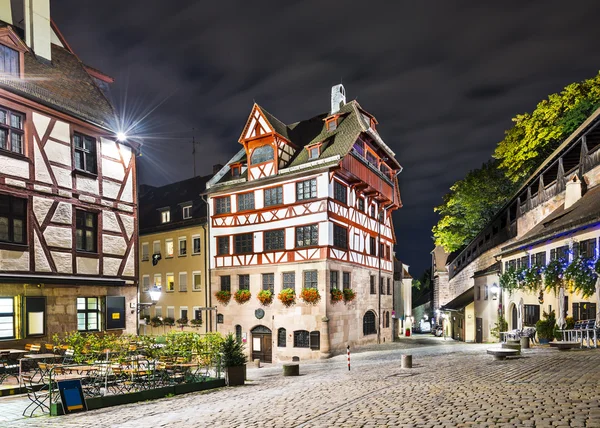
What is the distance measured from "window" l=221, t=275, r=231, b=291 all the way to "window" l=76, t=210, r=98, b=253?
13857 millimetres

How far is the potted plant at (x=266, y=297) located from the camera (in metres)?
30.9

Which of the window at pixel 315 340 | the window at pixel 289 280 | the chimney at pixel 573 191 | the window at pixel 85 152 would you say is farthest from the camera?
the window at pixel 289 280

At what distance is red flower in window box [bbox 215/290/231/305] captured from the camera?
33094mm

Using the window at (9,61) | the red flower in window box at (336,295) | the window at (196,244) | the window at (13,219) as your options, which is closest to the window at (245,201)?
the window at (196,244)

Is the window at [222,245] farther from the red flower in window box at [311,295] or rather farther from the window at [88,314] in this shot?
the window at [88,314]

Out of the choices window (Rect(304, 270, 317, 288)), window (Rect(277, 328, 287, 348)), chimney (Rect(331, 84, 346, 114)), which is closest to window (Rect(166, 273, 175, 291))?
window (Rect(277, 328, 287, 348))

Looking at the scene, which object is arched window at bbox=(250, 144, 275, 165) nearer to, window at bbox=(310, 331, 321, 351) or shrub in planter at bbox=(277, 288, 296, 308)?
shrub in planter at bbox=(277, 288, 296, 308)

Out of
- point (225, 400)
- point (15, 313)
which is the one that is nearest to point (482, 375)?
point (225, 400)

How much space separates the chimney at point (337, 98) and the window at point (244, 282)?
43.8 feet

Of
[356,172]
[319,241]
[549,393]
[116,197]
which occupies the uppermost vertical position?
[356,172]

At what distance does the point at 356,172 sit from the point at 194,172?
19066 mm

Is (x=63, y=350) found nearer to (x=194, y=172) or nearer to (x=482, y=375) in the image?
(x=482, y=375)

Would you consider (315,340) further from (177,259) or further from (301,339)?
(177,259)

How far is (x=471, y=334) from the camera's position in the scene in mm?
35562
